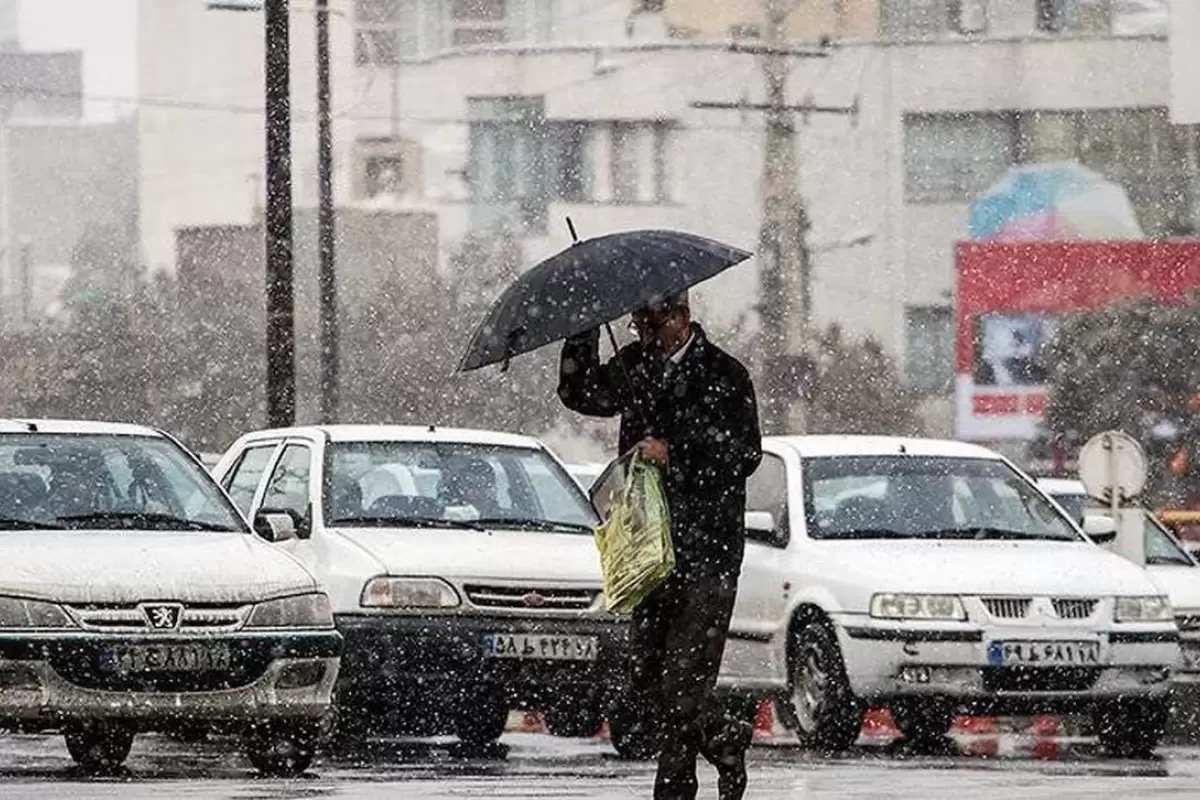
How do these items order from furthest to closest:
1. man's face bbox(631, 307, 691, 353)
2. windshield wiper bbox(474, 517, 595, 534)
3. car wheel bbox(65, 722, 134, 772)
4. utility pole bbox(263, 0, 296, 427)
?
utility pole bbox(263, 0, 296, 427), windshield wiper bbox(474, 517, 595, 534), car wheel bbox(65, 722, 134, 772), man's face bbox(631, 307, 691, 353)

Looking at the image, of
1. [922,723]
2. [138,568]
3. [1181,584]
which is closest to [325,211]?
[1181,584]

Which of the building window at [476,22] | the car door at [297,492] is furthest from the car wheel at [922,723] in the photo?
the building window at [476,22]

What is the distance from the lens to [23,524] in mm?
14414

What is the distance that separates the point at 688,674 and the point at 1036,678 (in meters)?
5.39

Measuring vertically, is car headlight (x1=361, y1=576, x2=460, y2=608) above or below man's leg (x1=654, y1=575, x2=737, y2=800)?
below

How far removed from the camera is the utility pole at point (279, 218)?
27.9m

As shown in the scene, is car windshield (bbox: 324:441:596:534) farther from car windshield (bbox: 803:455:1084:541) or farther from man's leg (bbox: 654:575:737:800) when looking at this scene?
man's leg (bbox: 654:575:737:800)

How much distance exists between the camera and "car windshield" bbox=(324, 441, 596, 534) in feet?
54.0

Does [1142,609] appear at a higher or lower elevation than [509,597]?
lower

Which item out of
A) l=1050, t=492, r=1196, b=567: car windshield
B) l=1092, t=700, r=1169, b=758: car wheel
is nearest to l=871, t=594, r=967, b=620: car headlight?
l=1092, t=700, r=1169, b=758: car wheel

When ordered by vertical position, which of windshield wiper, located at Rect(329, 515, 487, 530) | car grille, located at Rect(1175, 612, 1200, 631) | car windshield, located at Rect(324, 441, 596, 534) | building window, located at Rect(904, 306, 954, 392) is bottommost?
building window, located at Rect(904, 306, 954, 392)

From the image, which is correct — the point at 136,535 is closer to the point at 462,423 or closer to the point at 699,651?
the point at 699,651

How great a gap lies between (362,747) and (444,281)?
156 ft

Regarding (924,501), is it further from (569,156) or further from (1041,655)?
(569,156)
